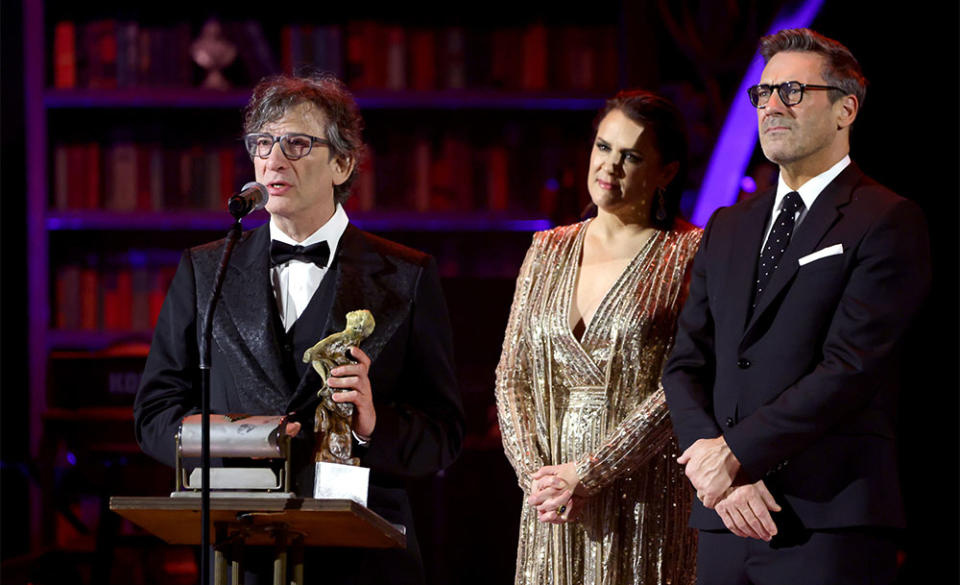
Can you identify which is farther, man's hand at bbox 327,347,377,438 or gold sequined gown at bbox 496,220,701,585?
gold sequined gown at bbox 496,220,701,585

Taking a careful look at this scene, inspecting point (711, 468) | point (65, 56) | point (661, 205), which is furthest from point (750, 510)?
point (65, 56)

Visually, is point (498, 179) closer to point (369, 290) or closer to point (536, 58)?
point (536, 58)

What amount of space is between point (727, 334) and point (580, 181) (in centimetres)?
288

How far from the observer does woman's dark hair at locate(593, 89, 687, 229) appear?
288 centimetres

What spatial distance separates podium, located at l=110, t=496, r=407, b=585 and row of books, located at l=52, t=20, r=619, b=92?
345 cm

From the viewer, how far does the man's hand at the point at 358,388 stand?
2.11 metres

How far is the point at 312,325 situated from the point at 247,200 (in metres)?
0.35

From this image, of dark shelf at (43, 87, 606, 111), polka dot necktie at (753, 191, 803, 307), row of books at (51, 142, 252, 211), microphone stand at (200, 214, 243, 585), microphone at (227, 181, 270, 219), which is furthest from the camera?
row of books at (51, 142, 252, 211)

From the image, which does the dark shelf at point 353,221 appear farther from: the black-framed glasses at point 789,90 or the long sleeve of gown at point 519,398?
the black-framed glasses at point 789,90

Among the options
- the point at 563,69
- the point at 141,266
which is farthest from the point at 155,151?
the point at 563,69

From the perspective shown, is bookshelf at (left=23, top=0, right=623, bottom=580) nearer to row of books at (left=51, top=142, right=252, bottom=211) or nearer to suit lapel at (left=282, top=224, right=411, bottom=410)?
row of books at (left=51, top=142, right=252, bottom=211)

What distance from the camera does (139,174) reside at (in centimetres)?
530

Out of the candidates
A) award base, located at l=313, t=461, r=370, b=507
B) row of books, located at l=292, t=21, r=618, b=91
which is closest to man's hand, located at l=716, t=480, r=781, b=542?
award base, located at l=313, t=461, r=370, b=507

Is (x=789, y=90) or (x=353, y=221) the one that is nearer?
(x=789, y=90)
